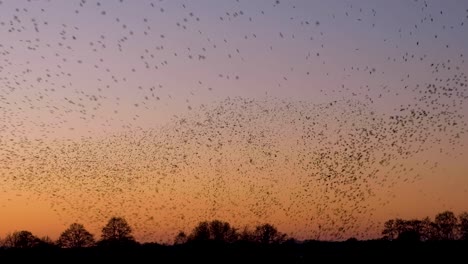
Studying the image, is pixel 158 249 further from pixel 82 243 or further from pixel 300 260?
pixel 82 243

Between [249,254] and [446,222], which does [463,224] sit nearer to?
[446,222]

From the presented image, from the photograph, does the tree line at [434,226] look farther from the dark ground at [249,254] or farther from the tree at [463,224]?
the dark ground at [249,254]

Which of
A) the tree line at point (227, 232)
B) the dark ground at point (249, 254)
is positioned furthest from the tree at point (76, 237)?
the dark ground at point (249, 254)

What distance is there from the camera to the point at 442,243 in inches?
2512

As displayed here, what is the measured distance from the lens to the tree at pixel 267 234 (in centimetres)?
15175

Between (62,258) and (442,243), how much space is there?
3777cm

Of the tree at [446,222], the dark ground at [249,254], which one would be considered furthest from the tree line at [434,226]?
the dark ground at [249,254]

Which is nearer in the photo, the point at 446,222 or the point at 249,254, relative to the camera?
the point at 249,254

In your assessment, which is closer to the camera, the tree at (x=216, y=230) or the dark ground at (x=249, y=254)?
the dark ground at (x=249, y=254)

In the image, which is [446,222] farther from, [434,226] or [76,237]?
[76,237]

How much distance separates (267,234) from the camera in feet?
505

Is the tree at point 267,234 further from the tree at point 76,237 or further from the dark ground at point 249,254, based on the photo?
the dark ground at point 249,254

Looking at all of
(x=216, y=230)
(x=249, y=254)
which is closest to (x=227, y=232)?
(x=216, y=230)

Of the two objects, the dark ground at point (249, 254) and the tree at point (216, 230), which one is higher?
the tree at point (216, 230)
